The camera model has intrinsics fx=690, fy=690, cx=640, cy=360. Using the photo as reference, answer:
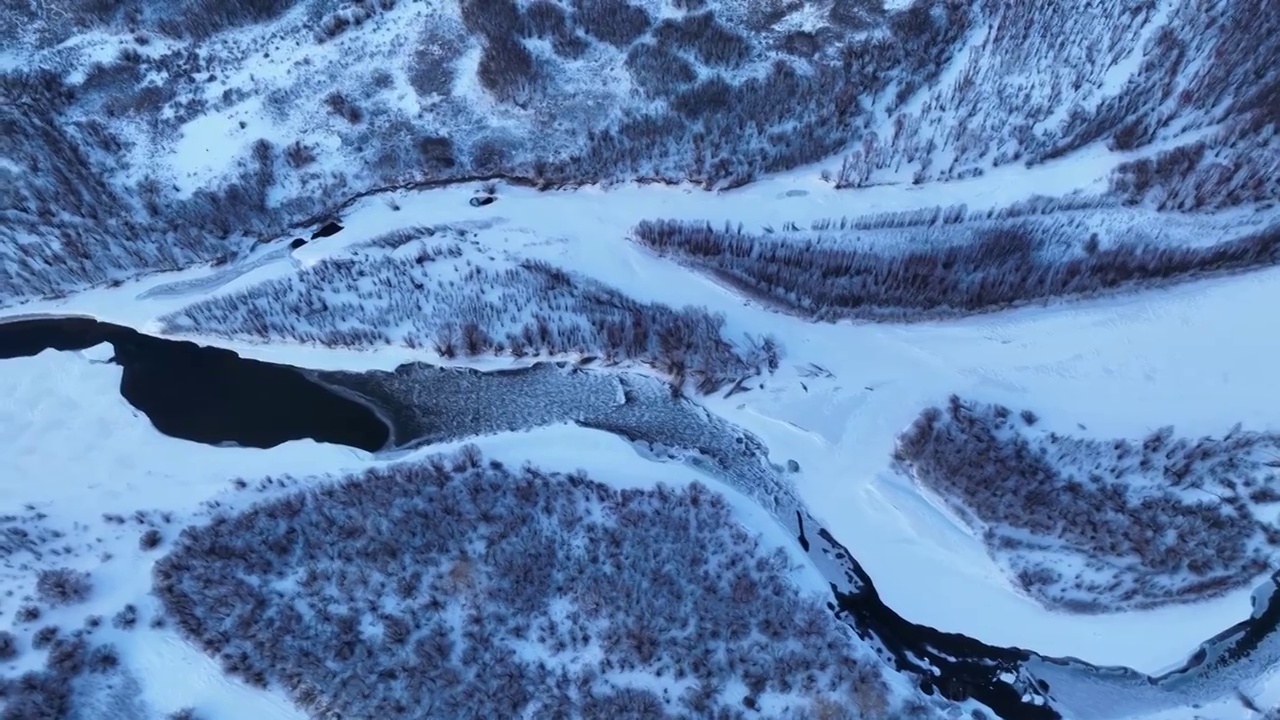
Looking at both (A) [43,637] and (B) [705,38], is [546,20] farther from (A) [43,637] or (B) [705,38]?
(A) [43,637]

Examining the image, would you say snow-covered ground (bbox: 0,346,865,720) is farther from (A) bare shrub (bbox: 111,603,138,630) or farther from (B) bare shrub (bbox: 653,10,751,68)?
(B) bare shrub (bbox: 653,10,751,68)

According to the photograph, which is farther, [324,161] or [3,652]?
[324,161]

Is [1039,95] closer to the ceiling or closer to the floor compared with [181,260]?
closer to the ceiling

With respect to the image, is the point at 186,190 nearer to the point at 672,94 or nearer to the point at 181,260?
the point at 181,260

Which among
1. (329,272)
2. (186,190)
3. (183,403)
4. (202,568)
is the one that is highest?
(186,190)

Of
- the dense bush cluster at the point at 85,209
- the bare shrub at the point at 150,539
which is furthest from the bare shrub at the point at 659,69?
the bare shrub at the point at 150,539

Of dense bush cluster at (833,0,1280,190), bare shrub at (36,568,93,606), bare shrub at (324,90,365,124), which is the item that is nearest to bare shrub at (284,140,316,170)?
bare shrub at (324,90,365,124)

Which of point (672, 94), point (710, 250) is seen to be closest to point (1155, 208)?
point (710, 250)
